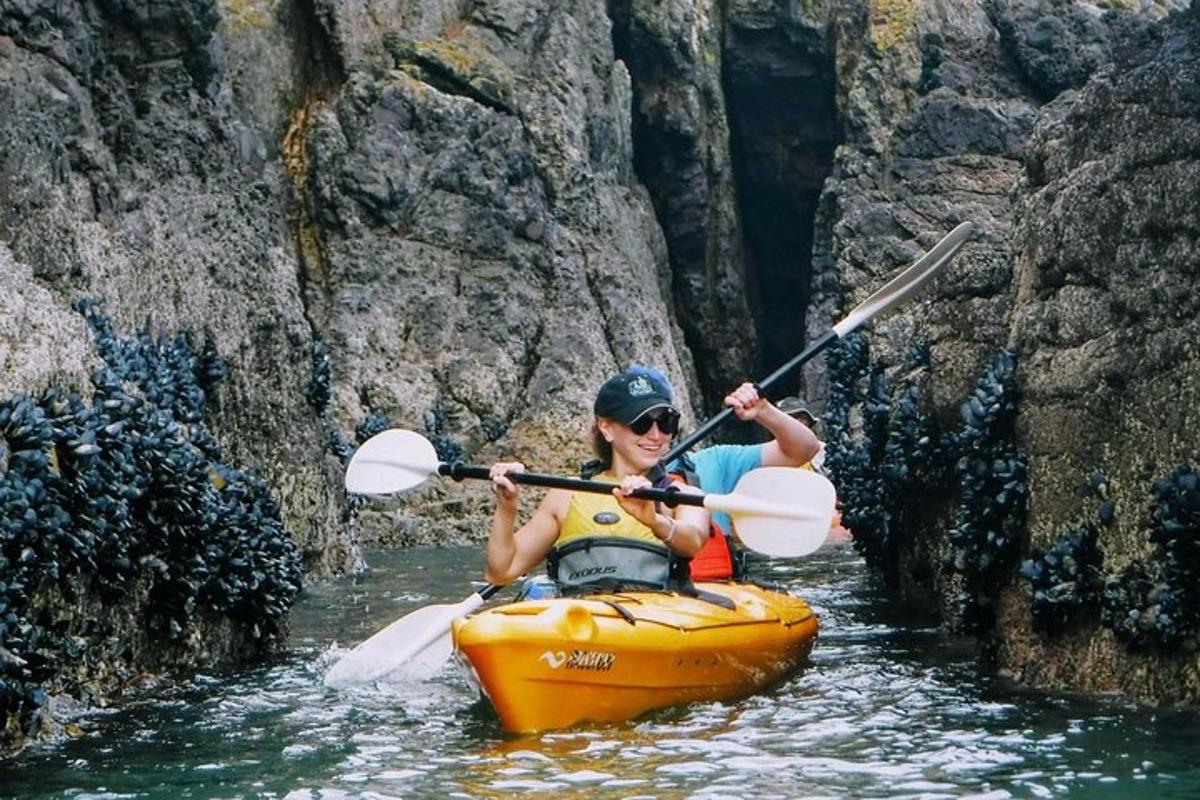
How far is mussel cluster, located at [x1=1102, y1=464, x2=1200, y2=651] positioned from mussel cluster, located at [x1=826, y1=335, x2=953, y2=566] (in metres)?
2.24

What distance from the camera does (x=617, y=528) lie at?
6.82 m

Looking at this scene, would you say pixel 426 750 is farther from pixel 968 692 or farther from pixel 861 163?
pixel 861 163

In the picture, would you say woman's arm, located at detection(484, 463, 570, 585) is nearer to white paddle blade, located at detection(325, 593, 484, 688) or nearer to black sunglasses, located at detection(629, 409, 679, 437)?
black sunglasses, located at detection(629, 409, 679, 437)

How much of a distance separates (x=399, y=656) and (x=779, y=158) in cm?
2455

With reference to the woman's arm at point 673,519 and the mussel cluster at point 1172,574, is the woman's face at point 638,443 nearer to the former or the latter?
the woman's arm at point 673,519

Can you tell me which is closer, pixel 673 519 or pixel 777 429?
pixel 673 519

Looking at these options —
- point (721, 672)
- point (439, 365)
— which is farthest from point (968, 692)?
point (439, 365)

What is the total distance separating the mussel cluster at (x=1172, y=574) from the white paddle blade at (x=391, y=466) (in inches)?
136

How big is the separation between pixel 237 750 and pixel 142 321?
4.59m

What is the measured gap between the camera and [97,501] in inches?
Answer: 251

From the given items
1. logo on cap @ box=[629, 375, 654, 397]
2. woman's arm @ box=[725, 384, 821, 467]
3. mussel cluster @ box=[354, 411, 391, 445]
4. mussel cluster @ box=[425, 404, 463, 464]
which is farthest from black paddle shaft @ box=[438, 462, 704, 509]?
mussel cluster @ box=[425, 404, 463, 464]

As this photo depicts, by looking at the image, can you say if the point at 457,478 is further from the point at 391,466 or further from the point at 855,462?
→ the point at 855,462

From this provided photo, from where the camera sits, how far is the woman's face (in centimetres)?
686

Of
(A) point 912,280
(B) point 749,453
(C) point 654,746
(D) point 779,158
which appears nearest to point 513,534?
(C) point 654,746
